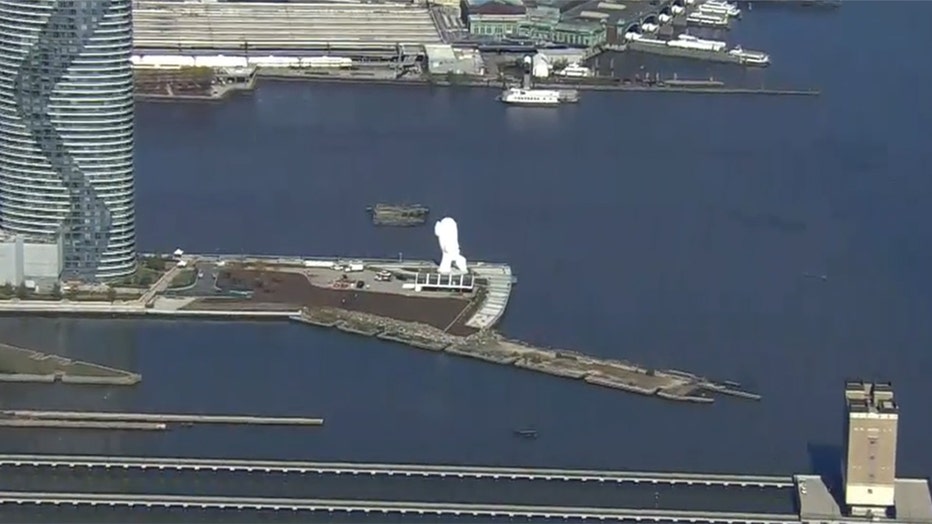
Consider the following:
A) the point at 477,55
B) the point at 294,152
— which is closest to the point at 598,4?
the point at 477,55

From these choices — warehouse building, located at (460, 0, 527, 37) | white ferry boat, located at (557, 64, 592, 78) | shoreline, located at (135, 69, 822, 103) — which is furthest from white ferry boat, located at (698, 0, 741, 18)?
shoreline, located at (135, 69, 822, 103)

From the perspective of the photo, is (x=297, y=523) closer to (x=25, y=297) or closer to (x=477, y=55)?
(x=25, y=297)

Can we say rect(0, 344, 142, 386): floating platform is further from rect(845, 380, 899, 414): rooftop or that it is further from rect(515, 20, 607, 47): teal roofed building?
rect(515, 20, 607, 47): teal roofed building

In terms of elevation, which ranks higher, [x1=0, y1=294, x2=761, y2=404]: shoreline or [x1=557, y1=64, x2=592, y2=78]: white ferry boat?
[x1=557, y1=64, x2=592, y2=78]: white ferry boat

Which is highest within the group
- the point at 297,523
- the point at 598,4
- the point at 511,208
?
the point at 598,4

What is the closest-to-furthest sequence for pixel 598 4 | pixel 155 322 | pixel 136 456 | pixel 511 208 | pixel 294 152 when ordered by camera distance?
pixel 136 456
pixel 155 322
pixel 511 208
pixel 294 152
pixel 598 4

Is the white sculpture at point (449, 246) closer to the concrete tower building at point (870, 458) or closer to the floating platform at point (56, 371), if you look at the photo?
the floating platform at point (56, 371)

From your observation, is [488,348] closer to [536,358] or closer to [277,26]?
[536,358]
